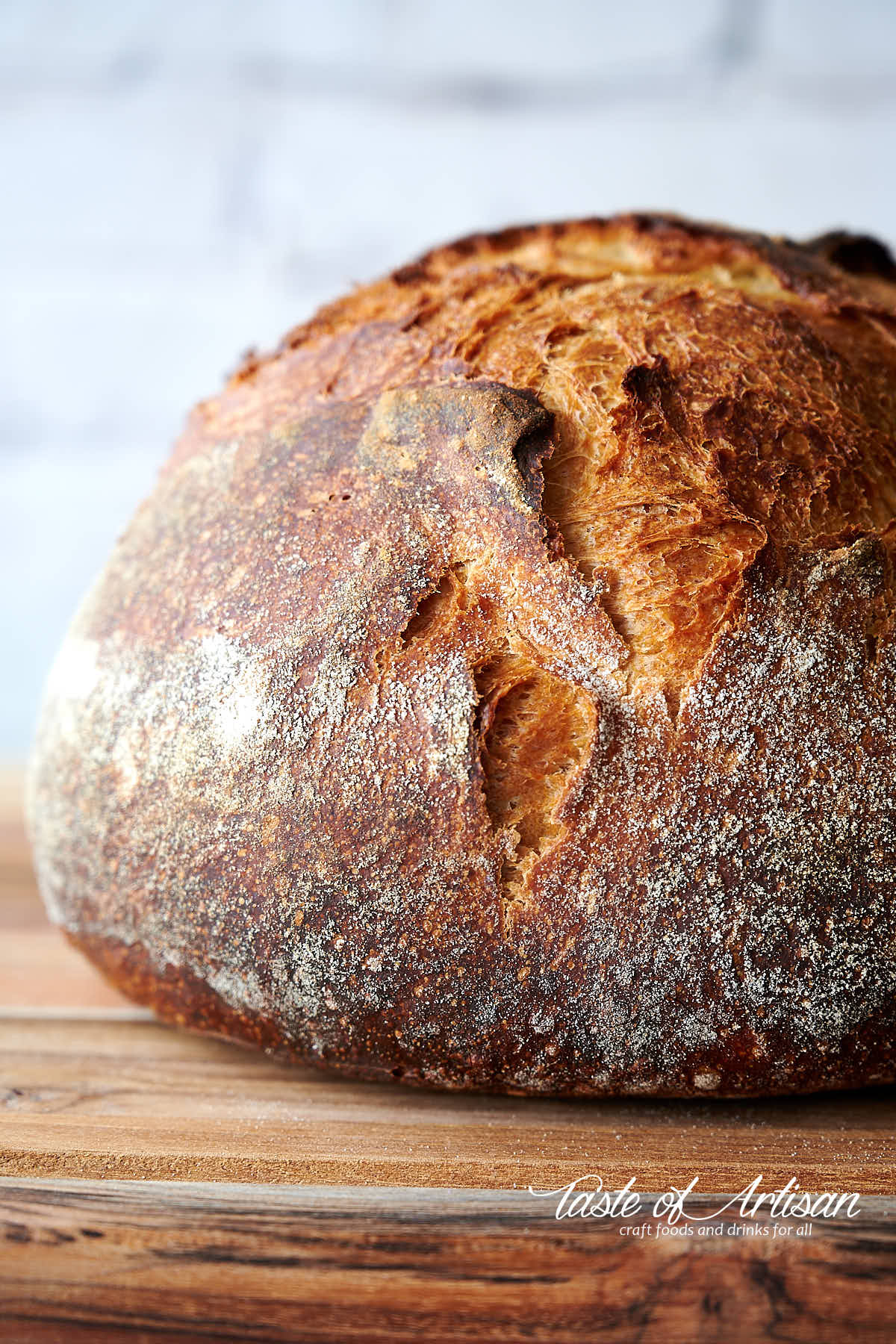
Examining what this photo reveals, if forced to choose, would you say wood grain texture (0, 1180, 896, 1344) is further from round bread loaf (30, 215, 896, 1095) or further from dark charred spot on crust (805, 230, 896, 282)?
dark charred spot on crust (805, 230, 896, 282)

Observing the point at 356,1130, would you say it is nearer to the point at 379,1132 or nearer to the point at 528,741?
the point at 379,1132

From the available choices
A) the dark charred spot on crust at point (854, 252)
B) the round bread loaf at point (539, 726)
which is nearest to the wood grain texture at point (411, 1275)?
the round bread loaf at point (539, 726)

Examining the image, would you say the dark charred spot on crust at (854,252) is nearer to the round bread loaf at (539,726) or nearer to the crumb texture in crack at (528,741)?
the round bread loaf at (539,726)

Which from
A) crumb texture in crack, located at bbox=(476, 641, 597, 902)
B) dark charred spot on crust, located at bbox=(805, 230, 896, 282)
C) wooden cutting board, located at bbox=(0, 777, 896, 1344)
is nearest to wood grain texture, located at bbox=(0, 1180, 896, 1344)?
wooden cutting board, located at bbox=(0, 777, 896, 1344)

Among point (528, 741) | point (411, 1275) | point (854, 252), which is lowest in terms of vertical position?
point (411, 1275)

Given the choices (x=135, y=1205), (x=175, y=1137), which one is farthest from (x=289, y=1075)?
(x=135, y=1205)

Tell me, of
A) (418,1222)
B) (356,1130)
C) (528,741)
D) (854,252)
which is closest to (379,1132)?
(356,1130)

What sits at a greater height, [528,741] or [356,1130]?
[528,741]
